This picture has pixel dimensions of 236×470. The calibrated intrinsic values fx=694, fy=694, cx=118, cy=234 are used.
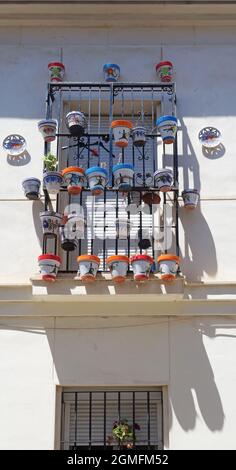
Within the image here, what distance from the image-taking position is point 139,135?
7785 mm

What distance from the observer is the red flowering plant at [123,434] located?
694cm

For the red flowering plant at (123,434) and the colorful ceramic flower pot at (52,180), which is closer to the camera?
the red flowering plant at (123,434)

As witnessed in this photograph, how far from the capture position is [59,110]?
8.27 meters

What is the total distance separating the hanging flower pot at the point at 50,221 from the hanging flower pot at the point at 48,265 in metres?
0.41

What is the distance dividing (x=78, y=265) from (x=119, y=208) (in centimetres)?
110

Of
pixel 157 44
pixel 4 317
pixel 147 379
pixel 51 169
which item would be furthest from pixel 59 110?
pixel 147 379

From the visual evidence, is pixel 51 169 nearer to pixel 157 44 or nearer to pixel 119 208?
pixel 119 208

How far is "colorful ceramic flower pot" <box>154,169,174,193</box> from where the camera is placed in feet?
24.4

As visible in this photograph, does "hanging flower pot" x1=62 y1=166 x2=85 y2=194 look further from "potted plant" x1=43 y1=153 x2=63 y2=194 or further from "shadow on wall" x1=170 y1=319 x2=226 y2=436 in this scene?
"shadow on wall" x1=170 y1=319 x2=226 y2=436

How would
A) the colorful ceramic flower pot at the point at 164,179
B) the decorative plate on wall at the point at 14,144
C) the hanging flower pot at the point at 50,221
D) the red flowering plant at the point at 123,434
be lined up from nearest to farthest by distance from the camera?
1. the red flowering plant at the point at 123,434
2. the hanging flower pot at the point at 50,221
3. the colorful ceramic flower pot at the point at 164,179
4. the decorative plate on wall at the point at 14,144

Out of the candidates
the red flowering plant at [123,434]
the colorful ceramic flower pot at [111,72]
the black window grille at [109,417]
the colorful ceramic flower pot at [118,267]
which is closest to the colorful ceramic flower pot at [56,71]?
the colorful ceramic flower pot at [111,72]

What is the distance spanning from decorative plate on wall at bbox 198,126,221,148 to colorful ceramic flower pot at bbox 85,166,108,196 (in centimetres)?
138

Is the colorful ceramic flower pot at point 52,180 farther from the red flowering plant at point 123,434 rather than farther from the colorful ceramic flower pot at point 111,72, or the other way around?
the red flowering plant at point 123,434

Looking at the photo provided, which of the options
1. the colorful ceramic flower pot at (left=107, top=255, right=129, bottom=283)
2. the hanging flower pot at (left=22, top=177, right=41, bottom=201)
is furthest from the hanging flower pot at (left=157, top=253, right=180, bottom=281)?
the hanging flower pot at (left=22, top=177, right=41, bottom=201)
